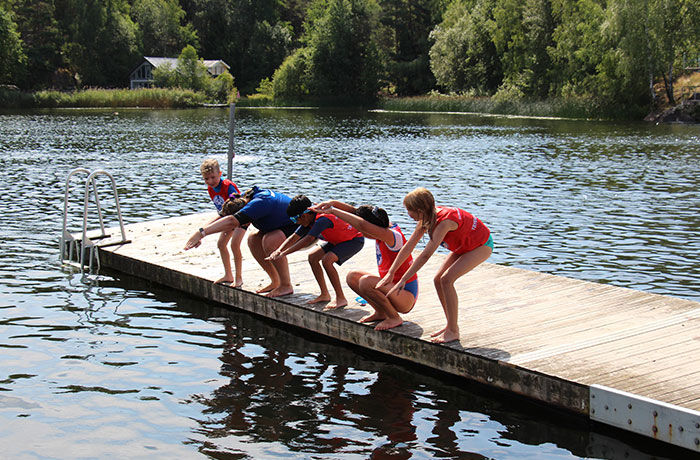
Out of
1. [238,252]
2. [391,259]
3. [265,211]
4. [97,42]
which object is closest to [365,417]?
[391,259]

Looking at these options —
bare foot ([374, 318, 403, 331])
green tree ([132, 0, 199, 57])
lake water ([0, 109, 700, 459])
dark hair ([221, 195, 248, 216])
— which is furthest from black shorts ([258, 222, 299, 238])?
green tree ([132, 0, 199, 57])

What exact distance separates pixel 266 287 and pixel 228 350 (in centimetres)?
126

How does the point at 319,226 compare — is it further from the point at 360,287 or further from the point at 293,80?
the point at 293,80

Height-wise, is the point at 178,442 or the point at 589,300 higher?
the point at 589,300

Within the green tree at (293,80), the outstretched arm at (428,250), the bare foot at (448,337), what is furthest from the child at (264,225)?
the green tree at (293,80)

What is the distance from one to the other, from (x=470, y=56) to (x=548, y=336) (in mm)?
82446

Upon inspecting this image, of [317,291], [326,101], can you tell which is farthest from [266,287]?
[326,101]

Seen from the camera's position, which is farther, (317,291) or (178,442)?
(317,291)

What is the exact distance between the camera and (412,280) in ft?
28.9

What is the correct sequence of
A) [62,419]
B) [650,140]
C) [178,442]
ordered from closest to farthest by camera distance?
1. [178,442]
2. [62,419]
3. [650,140]

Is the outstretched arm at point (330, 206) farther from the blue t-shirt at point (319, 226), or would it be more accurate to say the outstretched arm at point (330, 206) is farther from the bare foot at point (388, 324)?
the bare foot at point (388, 324)

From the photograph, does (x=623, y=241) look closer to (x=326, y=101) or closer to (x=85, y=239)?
(x=85, y=239)

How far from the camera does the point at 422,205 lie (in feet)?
25.3

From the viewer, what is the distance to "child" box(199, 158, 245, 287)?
10.5m
